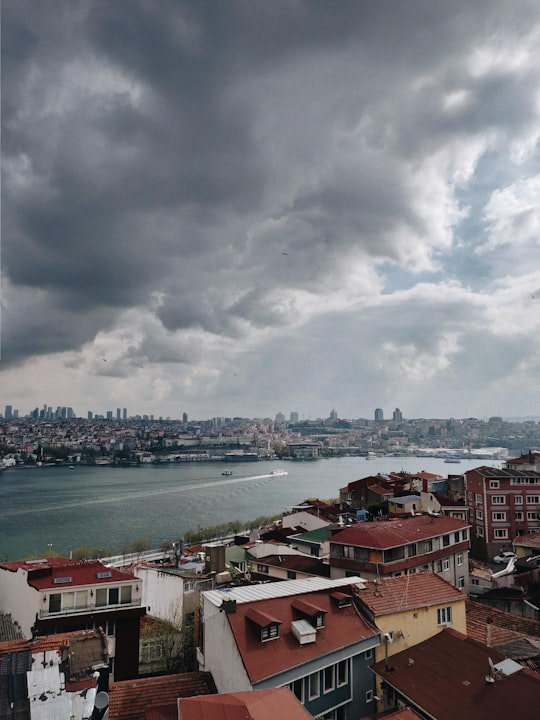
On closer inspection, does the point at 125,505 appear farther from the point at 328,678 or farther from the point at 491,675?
the point at 491,675

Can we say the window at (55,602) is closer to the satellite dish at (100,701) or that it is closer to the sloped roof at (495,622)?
the satellite dish at (100,701)

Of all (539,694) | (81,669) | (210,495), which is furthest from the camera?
(210,495)

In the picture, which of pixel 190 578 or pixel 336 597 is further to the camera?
pixel 190 578

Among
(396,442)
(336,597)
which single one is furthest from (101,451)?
(336,597)

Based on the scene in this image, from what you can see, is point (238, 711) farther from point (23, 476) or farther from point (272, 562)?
point (23, 476)

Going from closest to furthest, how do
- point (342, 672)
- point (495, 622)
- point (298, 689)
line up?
point (298, 689), point (342, 672), point (495, 622)

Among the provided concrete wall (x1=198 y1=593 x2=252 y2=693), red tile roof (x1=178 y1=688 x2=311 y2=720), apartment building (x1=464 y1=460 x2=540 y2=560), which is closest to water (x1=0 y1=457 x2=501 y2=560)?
apartment building (x1=464 y1=460 x2=540 y2=560)

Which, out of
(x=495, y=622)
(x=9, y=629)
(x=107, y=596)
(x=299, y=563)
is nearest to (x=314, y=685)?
(x=107, y=596)

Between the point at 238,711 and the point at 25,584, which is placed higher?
the point at 238,711
